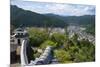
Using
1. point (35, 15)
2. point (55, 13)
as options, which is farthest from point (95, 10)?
point (35, 15)

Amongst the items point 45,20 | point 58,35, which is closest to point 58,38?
point 58,35

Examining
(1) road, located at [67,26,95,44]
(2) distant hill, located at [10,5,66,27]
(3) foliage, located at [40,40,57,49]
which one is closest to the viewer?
(2) distant hill, located at [10,5,66,27]

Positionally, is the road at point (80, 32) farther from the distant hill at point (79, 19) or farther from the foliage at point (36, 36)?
the foliage at point (36, 36)

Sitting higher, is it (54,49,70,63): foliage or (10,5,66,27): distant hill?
(10,5,66,27): distant hill

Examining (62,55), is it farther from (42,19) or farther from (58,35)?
(42,19)

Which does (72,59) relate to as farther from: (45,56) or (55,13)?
(55,13)

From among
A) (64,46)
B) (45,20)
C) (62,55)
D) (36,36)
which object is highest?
(45,20)

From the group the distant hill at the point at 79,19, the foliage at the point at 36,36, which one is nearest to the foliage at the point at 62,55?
the foliage at the point at 36,36

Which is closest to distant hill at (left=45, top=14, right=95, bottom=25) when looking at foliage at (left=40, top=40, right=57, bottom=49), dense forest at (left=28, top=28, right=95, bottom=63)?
dense forest at (left=28, top=28, right=95, bottom=63)

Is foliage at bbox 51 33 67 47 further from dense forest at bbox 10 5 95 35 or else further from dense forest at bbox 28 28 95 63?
dense forest at bbox 10 5 95 35
